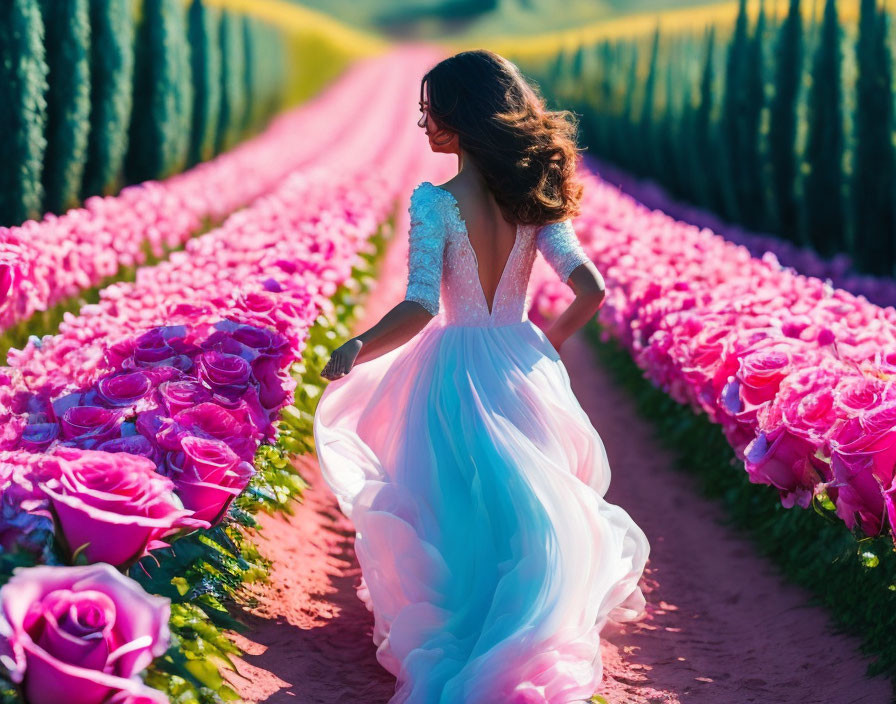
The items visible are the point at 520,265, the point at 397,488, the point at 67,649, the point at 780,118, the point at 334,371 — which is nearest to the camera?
the point at 67,649

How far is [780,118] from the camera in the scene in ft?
36.7

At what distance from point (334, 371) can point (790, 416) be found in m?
1.63

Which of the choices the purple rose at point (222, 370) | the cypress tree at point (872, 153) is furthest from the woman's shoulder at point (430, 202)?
the cypress tree at point (872, 153)

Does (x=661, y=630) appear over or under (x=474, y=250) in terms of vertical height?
under

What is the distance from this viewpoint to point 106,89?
9.99 m

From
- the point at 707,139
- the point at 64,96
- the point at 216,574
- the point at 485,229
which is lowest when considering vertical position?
the point at 707,139

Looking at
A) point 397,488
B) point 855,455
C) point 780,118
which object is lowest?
point 780,118

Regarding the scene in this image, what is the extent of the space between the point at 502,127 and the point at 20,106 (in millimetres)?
6060

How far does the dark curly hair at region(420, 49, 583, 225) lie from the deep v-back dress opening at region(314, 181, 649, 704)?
15 cm

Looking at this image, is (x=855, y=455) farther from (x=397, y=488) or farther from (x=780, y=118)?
(x=780, y=118)

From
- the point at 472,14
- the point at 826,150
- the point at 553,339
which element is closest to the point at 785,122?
the point at 826,150

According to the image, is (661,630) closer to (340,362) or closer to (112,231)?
(340,362)

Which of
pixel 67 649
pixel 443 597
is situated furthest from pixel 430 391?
pixel 67 649

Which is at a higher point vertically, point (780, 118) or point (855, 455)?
point (855, 455)
